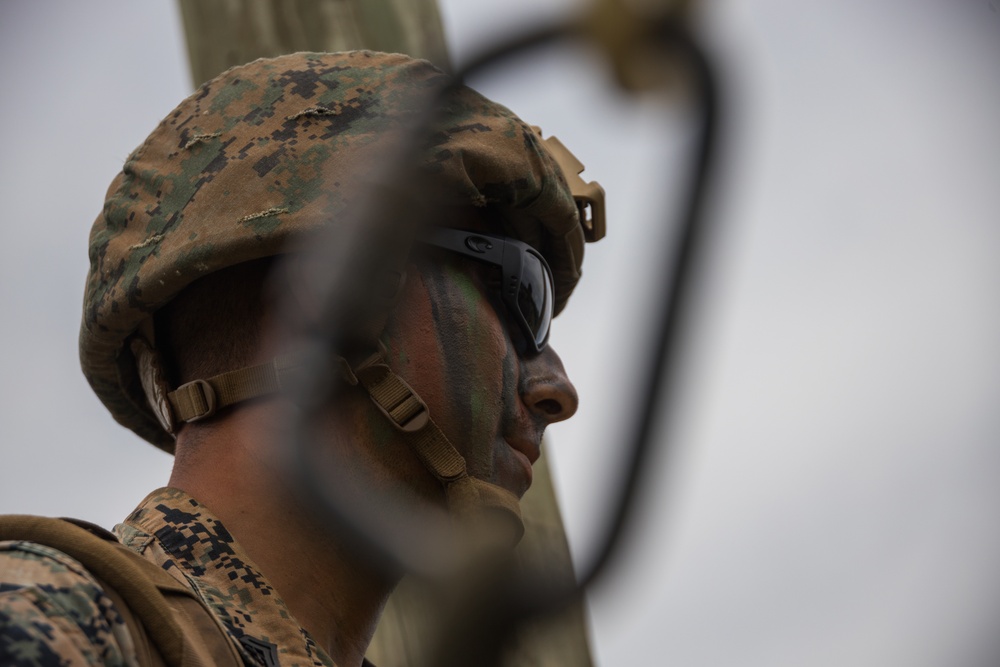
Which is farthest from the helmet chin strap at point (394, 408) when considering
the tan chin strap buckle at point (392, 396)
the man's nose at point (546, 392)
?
the man's nose at point (546, 392)

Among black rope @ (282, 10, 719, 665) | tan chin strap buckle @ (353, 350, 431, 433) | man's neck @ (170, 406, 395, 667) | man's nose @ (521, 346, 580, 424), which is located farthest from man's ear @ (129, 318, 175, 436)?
black rope @ (282, 10, 719, 665)

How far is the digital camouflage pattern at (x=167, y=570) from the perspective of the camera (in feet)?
5.24

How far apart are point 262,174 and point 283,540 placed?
742 mm

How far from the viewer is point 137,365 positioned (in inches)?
114

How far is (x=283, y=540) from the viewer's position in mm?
2410

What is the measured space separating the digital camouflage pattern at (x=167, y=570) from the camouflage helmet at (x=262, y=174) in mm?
481

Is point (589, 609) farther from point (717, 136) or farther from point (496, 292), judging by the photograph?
point (496, 292)

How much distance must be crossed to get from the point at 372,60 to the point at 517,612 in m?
2.05

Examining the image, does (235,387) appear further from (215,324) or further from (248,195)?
(248,195)

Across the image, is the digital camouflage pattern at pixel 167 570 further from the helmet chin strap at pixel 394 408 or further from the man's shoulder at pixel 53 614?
the helmet chin strap at pixel 394 408

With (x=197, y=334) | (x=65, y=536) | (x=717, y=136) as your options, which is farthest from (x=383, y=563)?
(x=717, y=136)

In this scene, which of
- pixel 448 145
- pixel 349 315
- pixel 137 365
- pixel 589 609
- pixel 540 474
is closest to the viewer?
pixel 589 609

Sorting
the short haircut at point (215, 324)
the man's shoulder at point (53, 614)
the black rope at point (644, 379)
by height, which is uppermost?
the black rope at point (644, 379)

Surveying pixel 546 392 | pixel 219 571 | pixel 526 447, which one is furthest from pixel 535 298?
pixel 219 571
